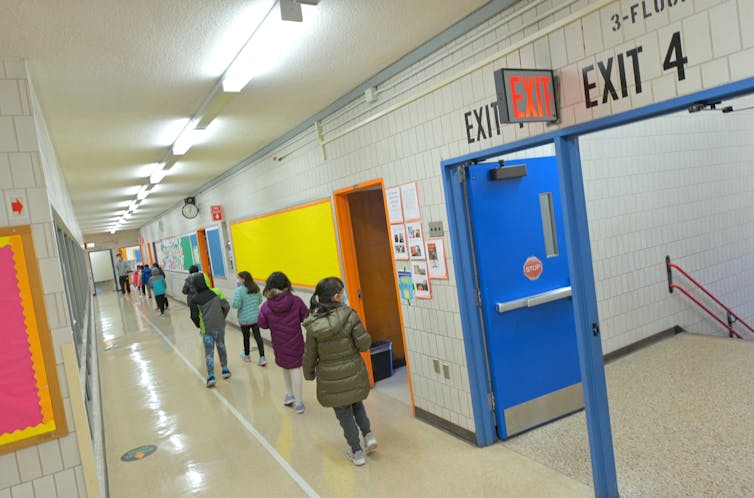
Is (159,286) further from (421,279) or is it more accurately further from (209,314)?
(421,279)

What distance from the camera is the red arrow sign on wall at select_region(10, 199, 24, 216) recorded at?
2.79m

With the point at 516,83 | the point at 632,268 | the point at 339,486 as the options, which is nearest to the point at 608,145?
the point at 632,268

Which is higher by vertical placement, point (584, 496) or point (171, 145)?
point (171, 145)

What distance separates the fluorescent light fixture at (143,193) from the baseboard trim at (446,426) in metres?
7.26

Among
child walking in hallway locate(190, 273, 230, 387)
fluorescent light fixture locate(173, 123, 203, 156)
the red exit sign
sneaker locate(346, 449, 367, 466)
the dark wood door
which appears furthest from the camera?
child walking in hallway locate(190, 273, 230, 387)

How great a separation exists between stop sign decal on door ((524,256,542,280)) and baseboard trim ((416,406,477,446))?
4.48 ft

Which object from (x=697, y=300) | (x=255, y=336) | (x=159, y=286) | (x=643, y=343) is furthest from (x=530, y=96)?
(x=159, y=286)

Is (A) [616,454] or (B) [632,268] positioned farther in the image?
(B) [632,268]

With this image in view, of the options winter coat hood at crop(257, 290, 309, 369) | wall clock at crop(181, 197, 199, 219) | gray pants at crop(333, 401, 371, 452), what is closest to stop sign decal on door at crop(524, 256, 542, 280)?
gray pants at crop(333, 401, 371, 452)

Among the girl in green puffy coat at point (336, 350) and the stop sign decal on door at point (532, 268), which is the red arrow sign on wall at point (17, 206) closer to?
the girl in green puffy coat at point (336, 350)

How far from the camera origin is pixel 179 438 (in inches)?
187

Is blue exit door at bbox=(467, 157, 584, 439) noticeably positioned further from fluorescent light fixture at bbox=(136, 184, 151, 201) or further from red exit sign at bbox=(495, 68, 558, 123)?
fluorescent light fixture at bbox=(136, 184, 151, 201)

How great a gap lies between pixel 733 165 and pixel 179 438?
24.8 ft

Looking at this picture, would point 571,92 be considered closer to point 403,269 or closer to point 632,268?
point 403,269
